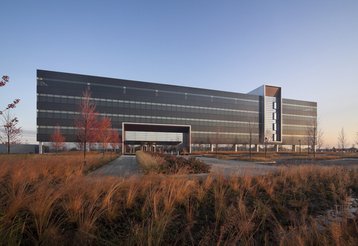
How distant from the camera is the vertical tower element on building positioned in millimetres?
73500

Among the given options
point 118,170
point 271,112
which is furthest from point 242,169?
point 271,112

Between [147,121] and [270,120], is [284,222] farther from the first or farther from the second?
[270,120]

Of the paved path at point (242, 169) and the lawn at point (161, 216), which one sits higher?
the lawn at point (161, 216)

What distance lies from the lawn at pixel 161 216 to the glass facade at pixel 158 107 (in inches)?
1588

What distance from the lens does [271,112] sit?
74.6 meters

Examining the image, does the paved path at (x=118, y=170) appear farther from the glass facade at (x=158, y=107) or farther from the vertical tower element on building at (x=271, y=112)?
the vertical tower element on building at (x=271, y=112)

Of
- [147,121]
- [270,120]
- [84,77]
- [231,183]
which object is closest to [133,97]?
[147,121]

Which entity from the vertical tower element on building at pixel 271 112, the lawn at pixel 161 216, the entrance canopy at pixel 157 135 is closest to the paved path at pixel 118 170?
the lawn at pixel 161 216

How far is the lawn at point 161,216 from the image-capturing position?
11.0 feet

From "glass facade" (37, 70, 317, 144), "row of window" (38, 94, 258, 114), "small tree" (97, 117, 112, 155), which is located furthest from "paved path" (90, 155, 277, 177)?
"row of window" (38, 94, 258, 114)

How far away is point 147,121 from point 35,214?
56560mm

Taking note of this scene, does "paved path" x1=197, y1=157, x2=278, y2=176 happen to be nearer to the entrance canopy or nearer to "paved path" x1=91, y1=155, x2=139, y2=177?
"paved path" x1=91, y1=155, x2=139, y2=177

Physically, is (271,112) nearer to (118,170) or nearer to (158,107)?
(158,107)

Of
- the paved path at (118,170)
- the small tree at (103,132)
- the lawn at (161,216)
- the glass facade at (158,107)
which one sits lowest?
the paved path at (118,170)
